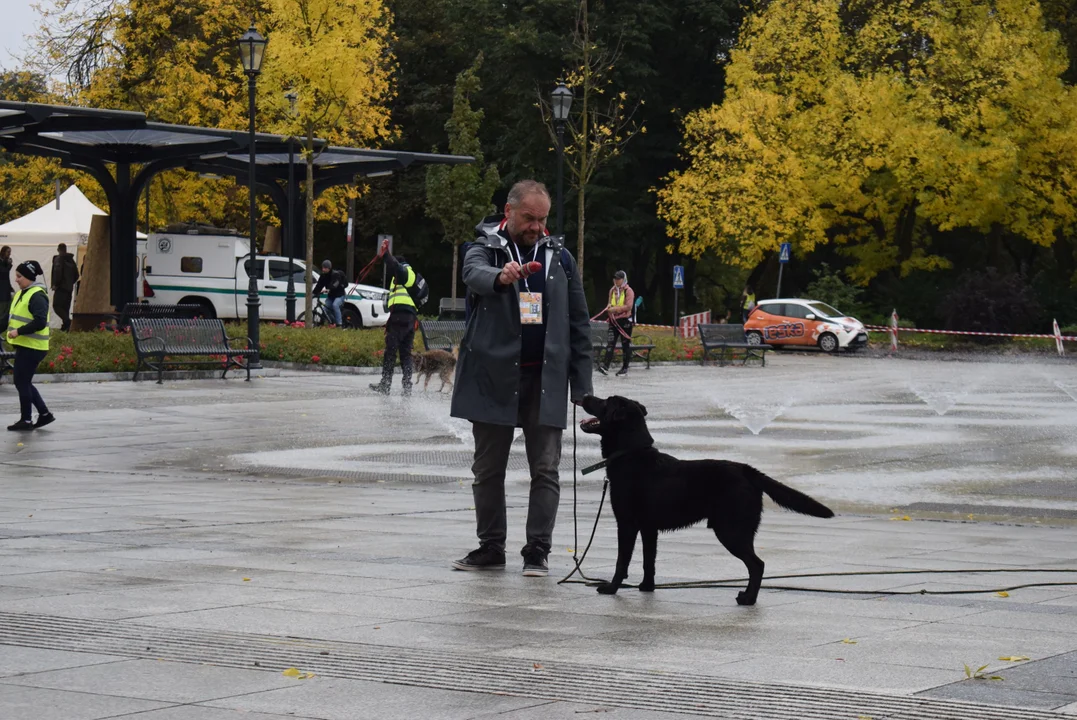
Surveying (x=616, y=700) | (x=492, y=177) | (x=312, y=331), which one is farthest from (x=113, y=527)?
(x=492, y=177)

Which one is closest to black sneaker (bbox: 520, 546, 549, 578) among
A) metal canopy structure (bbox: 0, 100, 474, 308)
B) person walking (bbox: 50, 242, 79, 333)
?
metal canopy structure (bbox: 0, 100, 474, 308)

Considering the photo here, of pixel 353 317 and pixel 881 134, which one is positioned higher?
pixel 881 134

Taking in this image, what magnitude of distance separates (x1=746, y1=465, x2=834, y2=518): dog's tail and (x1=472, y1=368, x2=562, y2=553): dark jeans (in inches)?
53.3

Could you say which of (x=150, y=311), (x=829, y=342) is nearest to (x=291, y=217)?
(x=150, y=311)

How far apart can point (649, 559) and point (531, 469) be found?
1.05 m

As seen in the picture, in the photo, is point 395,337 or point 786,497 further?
point 395,337

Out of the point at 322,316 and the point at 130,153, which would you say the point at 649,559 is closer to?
the point at 130,153

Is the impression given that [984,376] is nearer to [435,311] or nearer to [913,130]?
[913,130]

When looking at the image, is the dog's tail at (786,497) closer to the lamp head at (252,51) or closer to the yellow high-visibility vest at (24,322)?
the yellow high-visibility vest at (24,322)

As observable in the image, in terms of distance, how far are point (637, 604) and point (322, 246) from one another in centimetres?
6024

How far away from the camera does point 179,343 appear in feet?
86.0

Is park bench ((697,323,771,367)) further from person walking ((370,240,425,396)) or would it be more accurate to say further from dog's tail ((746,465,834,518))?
dog's tail ((746,465,834,518))

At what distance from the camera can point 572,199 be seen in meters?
59.3

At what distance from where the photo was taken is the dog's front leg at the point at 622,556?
24.7 ft
